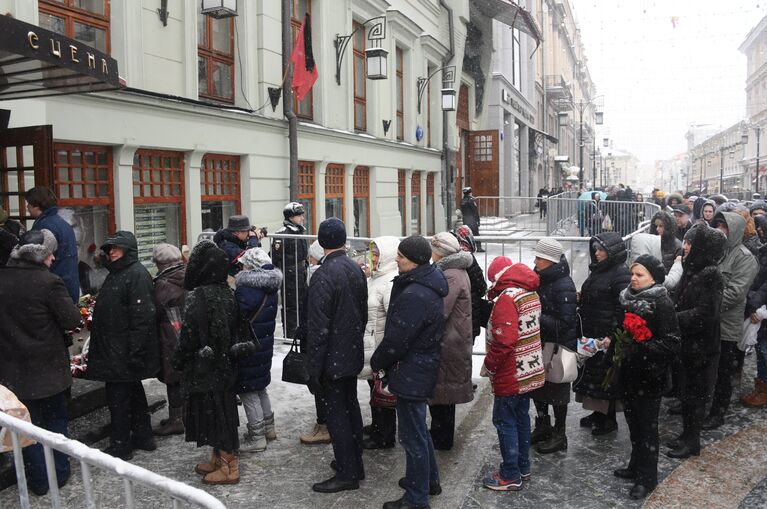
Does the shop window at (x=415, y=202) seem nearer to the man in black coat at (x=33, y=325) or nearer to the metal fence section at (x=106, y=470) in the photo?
the man in black coat at (x=33, y=325)

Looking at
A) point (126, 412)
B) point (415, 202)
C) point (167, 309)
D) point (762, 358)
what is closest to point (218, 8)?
point (167, 309)

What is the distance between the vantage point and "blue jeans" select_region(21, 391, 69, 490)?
460 cm

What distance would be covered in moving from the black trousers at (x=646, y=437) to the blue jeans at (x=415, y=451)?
1.51 meters

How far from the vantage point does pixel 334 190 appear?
52.8ft

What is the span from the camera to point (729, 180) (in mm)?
99000

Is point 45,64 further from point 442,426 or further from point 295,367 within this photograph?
point 442,426

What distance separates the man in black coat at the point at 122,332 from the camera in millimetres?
5180

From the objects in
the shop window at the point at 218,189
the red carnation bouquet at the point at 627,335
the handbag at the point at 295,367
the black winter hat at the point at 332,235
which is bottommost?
the handbag at the point at 295,367

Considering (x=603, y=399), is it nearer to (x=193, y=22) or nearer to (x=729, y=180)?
(x=193, y=22)

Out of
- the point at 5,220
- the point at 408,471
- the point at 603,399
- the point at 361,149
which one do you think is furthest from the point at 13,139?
the point at 361,149

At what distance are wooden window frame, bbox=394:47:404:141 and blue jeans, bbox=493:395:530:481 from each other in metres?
16.5

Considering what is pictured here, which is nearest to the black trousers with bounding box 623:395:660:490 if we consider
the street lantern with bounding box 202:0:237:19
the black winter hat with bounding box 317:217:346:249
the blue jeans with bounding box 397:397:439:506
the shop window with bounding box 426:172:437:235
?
the blue jeans with bounding box 397:397:439:506

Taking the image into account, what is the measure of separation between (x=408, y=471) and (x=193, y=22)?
27.2ft

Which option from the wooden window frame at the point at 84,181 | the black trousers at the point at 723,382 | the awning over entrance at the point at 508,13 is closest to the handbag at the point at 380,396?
the black trousers at the point at 723,382
